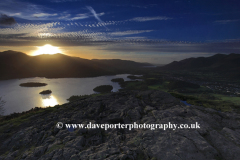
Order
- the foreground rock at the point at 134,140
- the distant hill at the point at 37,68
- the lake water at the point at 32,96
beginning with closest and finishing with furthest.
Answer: the foreground rock at the point at 134,140
the lake water at the point at 32,96
the distant hill at the point at 37,68

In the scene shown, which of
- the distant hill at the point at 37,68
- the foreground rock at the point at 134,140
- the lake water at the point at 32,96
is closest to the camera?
the foreground rock at the point at 134,140

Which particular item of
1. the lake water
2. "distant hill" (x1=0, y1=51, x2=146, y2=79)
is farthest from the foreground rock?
"distant hill" (x1=0, y1=51, x2=146, y2=79)

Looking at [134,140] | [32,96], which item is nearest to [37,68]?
[32,96]

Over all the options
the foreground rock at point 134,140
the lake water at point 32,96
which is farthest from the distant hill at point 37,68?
the foreground rock at point 134,140

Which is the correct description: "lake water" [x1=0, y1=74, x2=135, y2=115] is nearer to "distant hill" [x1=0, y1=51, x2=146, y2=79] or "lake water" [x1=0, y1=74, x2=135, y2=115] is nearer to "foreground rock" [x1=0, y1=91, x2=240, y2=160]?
"foreground rock" [x1=0, y1=91, x2=240, y2=160]

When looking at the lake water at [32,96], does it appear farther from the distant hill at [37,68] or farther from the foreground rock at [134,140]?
the distant hill at [37,68]

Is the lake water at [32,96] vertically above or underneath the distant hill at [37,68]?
underneath

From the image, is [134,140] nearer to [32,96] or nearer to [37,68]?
[32,96]

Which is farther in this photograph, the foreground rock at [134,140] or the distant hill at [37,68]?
the distant hill at [37,68]

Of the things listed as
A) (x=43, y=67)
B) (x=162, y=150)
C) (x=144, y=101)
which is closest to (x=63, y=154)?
(x=162, y=150)

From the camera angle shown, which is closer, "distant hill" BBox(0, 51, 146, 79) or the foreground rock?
the foreground rock

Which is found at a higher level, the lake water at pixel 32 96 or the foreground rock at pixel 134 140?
the foreground rock at pixel 134 140

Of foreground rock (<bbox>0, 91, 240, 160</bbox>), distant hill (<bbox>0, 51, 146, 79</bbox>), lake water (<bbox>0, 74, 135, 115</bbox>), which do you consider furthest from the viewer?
distant hill (<bbox>0, 51, 146, 79</bbox>)

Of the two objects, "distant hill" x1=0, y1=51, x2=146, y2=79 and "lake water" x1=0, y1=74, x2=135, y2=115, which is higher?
"distant hill" x1=0, y1=51, x2=146, y2=79
